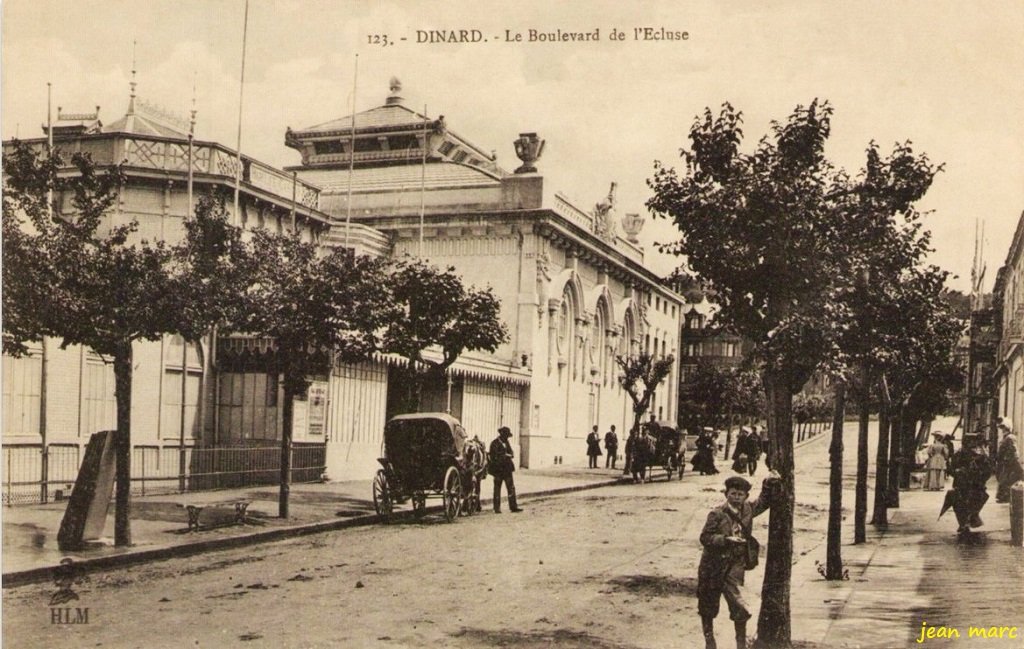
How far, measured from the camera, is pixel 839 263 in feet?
27.5

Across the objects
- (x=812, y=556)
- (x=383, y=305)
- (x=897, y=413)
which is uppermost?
(x=383, y=305)

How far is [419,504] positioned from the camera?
54.2 ft

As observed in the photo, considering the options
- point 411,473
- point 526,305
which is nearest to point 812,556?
point 411,473

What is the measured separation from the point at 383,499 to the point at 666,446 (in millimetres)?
15812

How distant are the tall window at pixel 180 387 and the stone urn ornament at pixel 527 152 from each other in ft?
47.8

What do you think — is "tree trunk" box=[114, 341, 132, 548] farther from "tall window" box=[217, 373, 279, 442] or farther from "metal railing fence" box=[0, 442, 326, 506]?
"tall window" box=[217, 373, 279, 442]

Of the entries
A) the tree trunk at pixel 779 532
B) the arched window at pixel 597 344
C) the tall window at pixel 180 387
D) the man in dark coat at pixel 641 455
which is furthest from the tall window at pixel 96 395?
the arched window at pixel 597 344

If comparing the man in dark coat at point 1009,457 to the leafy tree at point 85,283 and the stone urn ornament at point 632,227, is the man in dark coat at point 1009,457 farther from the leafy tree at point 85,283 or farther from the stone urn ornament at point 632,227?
the stone urn ornament at point 632,227

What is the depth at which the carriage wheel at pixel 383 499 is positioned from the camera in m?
16.3

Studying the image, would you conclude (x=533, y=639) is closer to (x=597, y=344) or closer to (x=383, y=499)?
(x=383, y=499)

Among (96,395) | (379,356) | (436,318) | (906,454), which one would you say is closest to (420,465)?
(436,318)

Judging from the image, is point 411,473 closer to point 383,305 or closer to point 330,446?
point 383,305

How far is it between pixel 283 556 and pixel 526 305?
21.6m

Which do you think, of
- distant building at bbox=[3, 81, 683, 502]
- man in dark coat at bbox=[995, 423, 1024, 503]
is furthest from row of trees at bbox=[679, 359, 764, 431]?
man in dark coat at bbox=[995, 423, 1024, 503]
